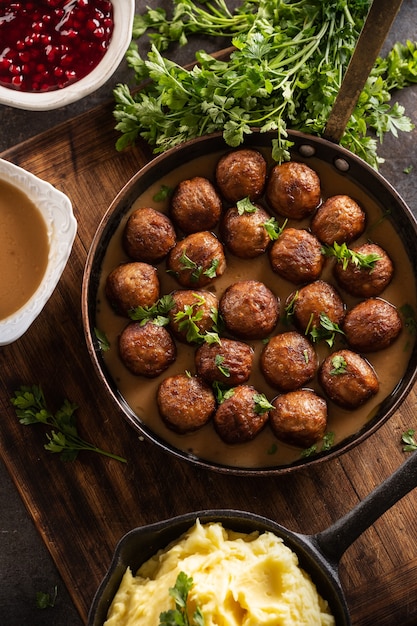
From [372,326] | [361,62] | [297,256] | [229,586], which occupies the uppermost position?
[361,62]

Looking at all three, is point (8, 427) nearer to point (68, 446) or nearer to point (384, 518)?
point (68, 446)

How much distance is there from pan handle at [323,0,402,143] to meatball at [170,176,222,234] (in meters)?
0.69

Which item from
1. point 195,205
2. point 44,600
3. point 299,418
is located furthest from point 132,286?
point 44,600

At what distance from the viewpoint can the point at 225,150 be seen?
440cm

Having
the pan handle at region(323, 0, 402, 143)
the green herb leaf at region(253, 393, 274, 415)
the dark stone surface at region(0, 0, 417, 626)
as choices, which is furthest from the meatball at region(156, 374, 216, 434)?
the pan handle at region(323, 0, 402, 143)

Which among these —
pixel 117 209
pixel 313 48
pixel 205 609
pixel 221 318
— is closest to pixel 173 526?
pixel 205 609

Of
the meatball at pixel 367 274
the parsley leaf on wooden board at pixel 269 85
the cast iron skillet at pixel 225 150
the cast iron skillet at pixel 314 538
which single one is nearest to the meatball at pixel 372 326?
the meatball at pixel 367 274

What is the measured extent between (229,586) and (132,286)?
1.58 meters

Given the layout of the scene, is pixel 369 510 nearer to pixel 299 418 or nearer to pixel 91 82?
pixel 299 418

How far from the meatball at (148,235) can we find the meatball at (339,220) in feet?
2.66

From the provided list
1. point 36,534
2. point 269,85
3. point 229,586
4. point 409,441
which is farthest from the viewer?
point 36,534

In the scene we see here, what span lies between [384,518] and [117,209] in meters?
2.26

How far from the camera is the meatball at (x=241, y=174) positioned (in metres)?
4.27

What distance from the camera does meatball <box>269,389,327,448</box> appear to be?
13.5 feet
